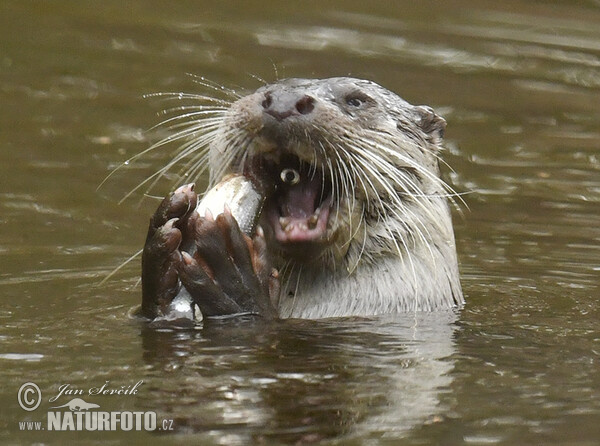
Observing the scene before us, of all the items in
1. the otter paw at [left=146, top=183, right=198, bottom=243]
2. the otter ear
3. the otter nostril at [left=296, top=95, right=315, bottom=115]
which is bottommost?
the otter paw at [left=146, top=183, right=198, bottom=243]

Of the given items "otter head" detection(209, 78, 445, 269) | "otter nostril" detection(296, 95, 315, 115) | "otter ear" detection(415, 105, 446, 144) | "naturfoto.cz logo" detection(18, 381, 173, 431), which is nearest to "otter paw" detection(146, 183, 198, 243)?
"otter head" detection(209, 78, 445, 269)

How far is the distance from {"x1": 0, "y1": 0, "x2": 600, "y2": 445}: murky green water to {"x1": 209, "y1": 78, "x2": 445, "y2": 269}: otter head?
336mm

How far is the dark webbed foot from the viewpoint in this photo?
587 cm

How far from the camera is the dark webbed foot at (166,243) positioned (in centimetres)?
587

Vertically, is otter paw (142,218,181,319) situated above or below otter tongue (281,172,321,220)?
below

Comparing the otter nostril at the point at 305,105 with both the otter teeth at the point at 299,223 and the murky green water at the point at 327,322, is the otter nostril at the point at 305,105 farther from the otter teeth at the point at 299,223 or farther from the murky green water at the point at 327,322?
the murky green water at the point at 327,322

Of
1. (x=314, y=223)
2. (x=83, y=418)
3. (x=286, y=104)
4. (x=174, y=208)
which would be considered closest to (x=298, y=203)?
(x=314, y=223)

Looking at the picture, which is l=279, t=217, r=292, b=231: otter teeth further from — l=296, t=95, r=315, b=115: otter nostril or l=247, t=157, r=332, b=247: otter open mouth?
l=296, t=95, r=315, b=115: otter nostril

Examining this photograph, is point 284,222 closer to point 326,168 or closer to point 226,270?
point 326,168

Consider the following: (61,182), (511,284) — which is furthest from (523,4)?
(511,284)

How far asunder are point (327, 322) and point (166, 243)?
79 centimetres

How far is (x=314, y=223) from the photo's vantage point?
6.14 m

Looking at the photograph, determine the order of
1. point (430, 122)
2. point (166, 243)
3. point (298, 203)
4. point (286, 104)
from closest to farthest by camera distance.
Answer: point (166, 243) < point (286, 104) < point (298, 203) < point (430, 122)

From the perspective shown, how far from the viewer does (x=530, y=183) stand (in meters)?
9.80
